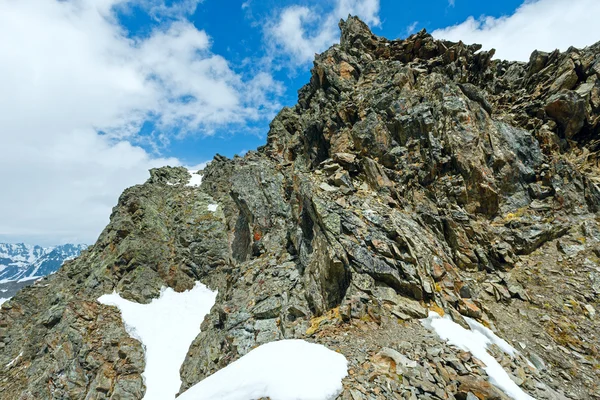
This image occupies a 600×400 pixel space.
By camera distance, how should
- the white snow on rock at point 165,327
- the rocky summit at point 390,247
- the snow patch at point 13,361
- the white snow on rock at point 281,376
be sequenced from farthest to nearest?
the snow patch at point 13,361
the white snow on rock at point 165,327
the rocky summit at point 390,247
the white snow on rock at point 281,376

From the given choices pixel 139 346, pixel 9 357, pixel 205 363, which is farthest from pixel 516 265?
pixel 9 357

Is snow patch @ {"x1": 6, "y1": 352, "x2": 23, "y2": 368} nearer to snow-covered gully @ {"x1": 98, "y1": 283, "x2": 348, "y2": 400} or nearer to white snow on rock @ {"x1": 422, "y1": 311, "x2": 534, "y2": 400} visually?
snow-covered gully @ {"x1": 98, "y1": 283, "x2": 348, "y2": 400}

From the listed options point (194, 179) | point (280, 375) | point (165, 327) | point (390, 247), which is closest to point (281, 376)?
point (280, 375)

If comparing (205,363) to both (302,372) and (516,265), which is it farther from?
(516,265)

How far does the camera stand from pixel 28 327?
121 feet

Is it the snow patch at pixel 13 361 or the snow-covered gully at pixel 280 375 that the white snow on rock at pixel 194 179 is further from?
the snow-covered gully at pixel 280 375

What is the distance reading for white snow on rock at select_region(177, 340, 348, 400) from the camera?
822 cm

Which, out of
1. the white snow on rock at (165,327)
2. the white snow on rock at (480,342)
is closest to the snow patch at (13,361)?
the white snow on rock at (165,327)

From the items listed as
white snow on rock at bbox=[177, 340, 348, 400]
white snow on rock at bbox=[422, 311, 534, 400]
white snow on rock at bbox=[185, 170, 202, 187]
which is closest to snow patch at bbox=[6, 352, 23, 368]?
white snow on rock at bbox=[185, 170, 202, 187]

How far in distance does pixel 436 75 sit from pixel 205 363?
116 ft

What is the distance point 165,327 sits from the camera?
31.2 meters

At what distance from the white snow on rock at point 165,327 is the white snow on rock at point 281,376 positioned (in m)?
19.5

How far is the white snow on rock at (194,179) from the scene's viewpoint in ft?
176

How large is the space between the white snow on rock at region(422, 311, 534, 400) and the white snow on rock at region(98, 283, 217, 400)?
23683mm
